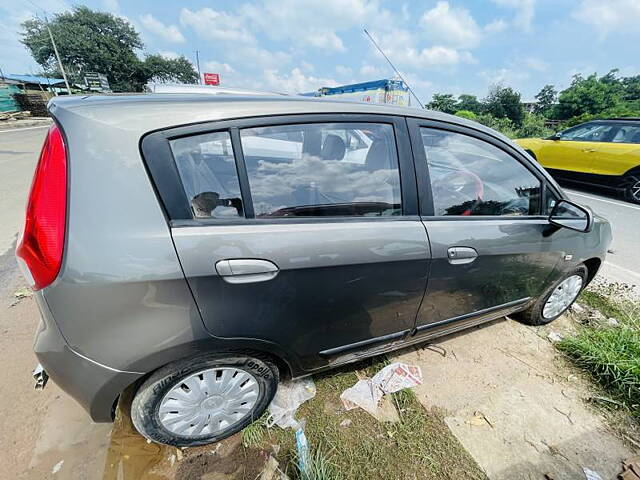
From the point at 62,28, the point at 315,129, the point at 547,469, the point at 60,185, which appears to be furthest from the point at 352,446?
the point at 62,28

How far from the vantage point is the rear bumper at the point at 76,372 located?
1.12 meters

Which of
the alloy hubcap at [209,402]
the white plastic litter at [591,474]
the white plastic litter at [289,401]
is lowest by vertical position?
the white plastic litter at [591,474]

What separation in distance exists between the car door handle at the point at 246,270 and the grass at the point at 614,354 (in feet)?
7.85

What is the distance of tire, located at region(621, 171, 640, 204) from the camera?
6.03 metres

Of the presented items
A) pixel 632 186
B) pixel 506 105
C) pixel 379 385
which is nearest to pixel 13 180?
pixel 379 385

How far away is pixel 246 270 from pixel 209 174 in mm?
Answer: 412

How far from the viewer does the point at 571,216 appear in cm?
203

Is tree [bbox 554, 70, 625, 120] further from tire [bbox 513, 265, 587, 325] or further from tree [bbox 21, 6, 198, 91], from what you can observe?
tree [bbox 21, 6, 198, 91]

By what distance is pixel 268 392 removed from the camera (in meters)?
1.59

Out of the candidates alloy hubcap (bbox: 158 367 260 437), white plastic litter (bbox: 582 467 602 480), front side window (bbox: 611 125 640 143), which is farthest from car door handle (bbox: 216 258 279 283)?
front side window (bbox: 611 125 640 143)

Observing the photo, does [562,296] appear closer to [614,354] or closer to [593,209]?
[614,354]

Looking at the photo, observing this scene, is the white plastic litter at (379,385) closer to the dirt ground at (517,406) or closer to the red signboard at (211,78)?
the dirt ground at (517,406)

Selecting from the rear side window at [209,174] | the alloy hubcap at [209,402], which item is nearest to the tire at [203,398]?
the alloy hubcap at [209,402]

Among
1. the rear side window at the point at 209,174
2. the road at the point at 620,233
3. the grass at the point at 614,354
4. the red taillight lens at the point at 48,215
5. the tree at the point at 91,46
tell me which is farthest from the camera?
the tree at the point at 91,46
